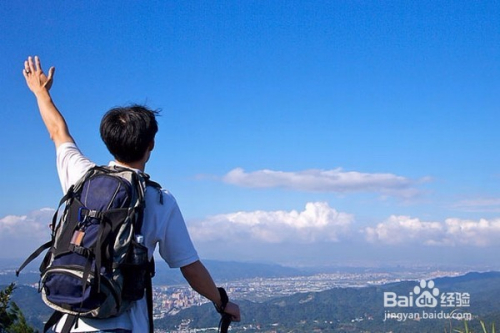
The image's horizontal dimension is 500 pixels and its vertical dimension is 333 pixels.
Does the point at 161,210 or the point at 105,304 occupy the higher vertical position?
the point at 161,210

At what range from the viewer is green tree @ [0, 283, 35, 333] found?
7798 millimetres

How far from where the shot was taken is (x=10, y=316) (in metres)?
8.69

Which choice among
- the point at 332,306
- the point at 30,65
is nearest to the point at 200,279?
the point at 30,65

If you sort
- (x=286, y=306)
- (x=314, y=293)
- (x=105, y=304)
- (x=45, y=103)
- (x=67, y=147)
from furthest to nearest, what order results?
(x=314, y=293) → (x=286, y=306) → (x=45, y=103) → (x=67, y=147) → (x=105, y=304)

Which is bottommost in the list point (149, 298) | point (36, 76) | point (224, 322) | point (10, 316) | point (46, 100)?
point (10, 316)

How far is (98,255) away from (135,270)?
16 cm

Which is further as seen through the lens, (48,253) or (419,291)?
(419,291)

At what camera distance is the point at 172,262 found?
7.87ft

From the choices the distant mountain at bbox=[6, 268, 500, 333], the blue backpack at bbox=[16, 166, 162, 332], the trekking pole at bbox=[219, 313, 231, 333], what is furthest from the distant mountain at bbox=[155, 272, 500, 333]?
the blue backpack at bbox=[16, 166, 162, 332]

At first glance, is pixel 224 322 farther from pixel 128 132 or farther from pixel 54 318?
pixel 128 132

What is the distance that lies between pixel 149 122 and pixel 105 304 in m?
0.75

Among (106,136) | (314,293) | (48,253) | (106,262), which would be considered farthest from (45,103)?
(314,293)

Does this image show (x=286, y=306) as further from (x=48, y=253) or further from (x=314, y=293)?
(x=48, y=253)

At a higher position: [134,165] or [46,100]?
[46,100]
